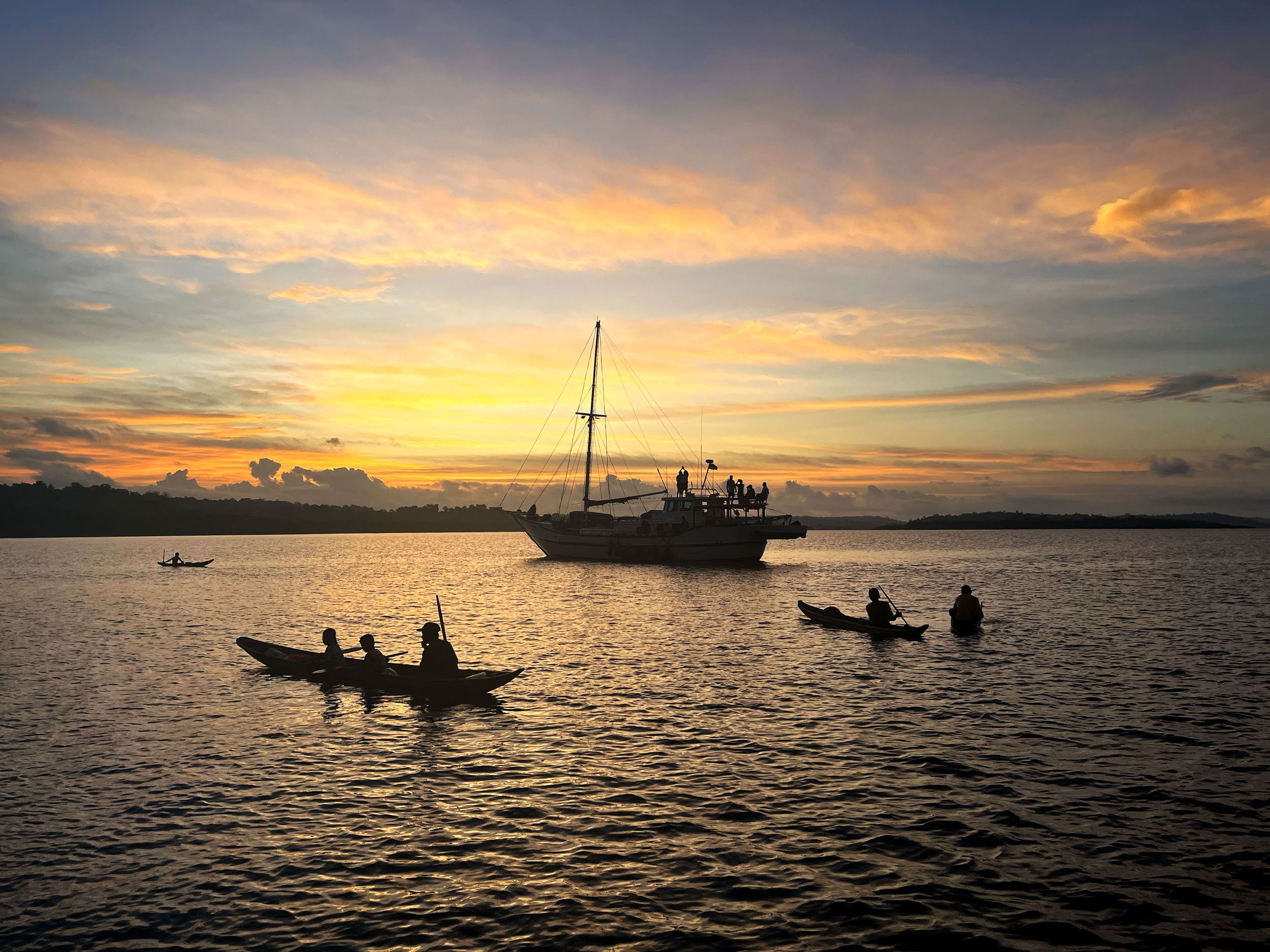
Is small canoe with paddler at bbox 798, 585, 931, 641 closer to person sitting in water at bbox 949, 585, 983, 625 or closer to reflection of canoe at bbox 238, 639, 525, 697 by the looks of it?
person sitting in water at bbox 949, 585, 983, 625

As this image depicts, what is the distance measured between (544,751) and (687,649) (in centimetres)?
1819

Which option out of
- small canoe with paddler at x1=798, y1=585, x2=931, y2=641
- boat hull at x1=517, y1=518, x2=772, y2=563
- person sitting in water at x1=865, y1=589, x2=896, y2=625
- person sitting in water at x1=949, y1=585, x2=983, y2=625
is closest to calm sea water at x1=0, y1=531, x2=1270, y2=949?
person sitting in water at x1=949, y1=585, x2=983, y2=625

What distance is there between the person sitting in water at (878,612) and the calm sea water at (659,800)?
2.46m

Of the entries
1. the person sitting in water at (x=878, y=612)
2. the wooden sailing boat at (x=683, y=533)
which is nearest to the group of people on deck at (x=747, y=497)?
the wooden sailing boat at (x=683, y=533)

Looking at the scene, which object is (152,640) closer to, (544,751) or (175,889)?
(544,751)

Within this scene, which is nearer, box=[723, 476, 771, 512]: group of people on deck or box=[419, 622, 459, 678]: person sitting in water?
box=[419, 622, 459, 678]: person sitting in water

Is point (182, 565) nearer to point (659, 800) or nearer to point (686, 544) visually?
point (686, 544)

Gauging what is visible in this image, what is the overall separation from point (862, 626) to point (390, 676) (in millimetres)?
24197

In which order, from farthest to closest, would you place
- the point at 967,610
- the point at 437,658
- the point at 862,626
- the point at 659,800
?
the point at 862,626 → the point at 967,610 → the point at 437,658 → the point at 659,800

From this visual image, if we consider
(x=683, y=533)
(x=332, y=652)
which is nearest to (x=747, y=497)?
(x=683, y=533)

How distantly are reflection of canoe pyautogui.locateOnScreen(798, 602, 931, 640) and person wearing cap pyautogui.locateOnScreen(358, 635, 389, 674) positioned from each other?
23887 millimetres

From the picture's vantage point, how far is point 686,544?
9550 cm

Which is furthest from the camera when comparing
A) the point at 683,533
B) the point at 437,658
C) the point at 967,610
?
the point at 683,533

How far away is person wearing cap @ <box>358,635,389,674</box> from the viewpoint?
85.6ft
